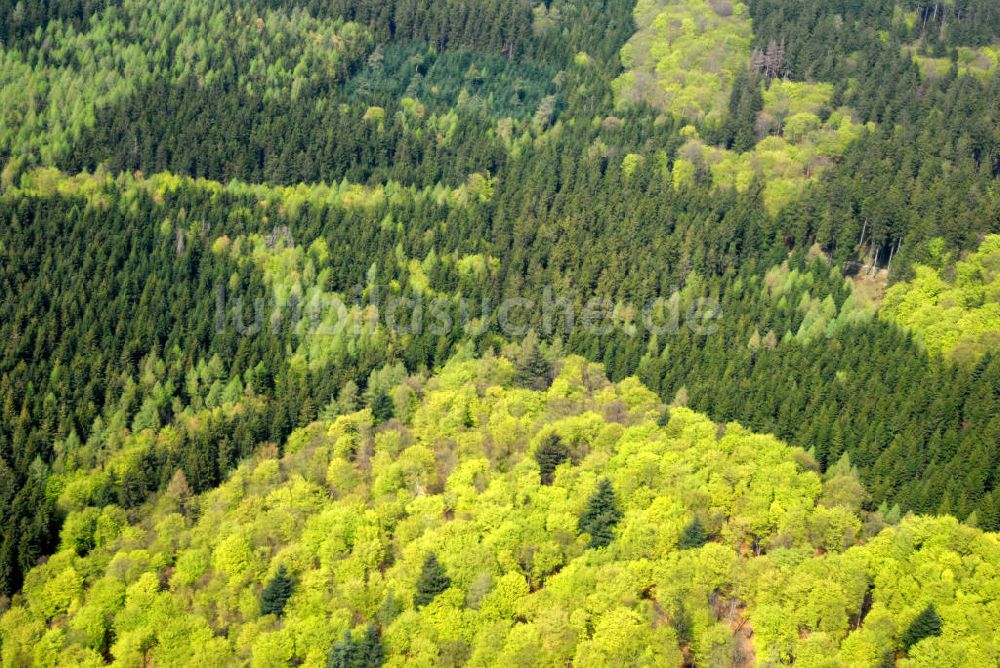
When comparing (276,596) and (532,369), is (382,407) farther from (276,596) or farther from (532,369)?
(276,596)

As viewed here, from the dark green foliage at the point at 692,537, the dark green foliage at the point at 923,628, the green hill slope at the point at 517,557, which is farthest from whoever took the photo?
the dark green foliage at the point at 692,537

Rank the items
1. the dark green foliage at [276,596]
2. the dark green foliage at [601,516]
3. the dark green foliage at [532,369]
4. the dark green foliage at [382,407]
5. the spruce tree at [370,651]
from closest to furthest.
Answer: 1. the spruce tree at [370,651]
2. the dark green foliage at [276,596]
3. the dark green foliage at [601,516]
4. the dark green foliage at [382,407]
5. the dark green foliage at [532,369]

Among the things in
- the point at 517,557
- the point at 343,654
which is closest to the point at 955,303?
the point at 517,557

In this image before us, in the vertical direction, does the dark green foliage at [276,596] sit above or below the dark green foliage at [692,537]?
below

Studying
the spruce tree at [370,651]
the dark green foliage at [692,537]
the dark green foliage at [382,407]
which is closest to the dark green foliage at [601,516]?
the dark green foliage at [692,537]

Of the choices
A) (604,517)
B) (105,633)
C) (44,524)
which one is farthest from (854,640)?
(44,524)

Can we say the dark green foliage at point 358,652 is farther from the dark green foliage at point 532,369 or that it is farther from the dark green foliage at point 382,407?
the dark green foliage at point 532,369

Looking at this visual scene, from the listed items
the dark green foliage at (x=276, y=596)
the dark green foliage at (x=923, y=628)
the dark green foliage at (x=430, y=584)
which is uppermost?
the dark green foliage at (x=923, y=628)

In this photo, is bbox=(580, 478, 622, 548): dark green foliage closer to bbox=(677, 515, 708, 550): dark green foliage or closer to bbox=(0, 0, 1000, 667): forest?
bbox=(0, 0, 1000, 667): forest

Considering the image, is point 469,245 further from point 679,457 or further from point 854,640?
point 854,640
